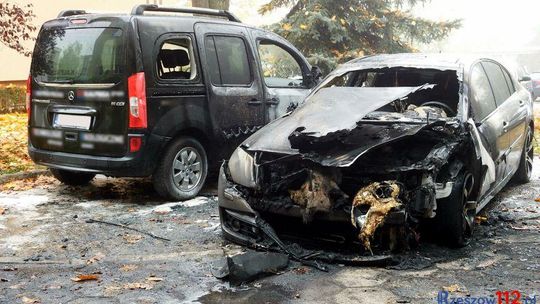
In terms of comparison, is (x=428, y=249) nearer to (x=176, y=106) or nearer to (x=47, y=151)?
(x=176, y=106)

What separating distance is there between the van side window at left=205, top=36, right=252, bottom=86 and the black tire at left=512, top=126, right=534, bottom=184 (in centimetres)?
349

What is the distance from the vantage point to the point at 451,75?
5688 millimetres

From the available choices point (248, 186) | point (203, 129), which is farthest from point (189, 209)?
point (248, 186)

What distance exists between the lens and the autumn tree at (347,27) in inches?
542

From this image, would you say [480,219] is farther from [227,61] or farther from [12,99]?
[12,99]

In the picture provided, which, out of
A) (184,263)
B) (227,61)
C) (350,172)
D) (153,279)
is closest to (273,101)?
(227,61)

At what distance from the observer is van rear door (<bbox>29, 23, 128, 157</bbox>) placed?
616 centimetres

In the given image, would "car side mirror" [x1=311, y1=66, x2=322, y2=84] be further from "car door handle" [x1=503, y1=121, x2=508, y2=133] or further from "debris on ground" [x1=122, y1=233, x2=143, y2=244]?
"debris on ground" [x1=122, y1=233, x2=143, y2=244]

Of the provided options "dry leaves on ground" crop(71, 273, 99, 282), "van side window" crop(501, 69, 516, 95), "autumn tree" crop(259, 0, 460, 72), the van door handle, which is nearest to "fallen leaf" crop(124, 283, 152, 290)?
"dry leaves on ground" crop(71, 273, 99, 282)

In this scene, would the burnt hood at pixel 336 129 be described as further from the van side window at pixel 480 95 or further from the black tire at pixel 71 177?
the black tire at pixel 71 177

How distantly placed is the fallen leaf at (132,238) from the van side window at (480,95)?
3.23 m

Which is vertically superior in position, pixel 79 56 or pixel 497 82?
pixel 79 56

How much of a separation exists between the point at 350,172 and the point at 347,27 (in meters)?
10.4

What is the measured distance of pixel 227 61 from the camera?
278 inches
